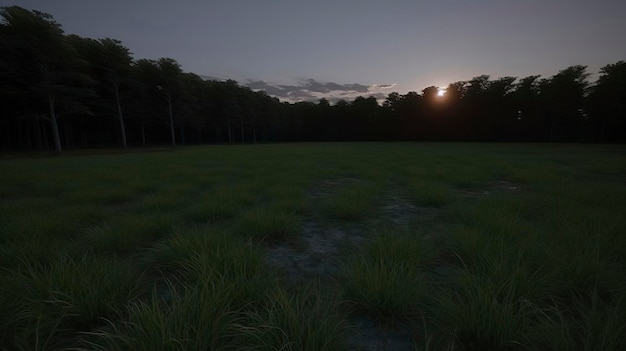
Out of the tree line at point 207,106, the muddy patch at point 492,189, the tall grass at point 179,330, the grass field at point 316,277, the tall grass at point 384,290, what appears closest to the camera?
the tall grass at point 179,330

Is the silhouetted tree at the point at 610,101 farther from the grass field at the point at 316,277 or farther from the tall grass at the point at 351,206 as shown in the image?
the tall grass at the point at 351,206

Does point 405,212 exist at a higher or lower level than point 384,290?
lower

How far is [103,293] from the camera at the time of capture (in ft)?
5.95

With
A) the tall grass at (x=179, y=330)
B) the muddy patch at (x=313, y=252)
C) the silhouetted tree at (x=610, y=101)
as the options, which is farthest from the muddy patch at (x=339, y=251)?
the silhouetted tree at (x=610, y=101)

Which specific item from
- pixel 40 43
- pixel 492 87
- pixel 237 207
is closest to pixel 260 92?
pixel 40 43

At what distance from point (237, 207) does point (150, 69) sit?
146 ft

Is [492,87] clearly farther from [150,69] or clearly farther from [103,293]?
[103,293]

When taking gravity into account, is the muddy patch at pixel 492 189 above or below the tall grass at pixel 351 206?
below

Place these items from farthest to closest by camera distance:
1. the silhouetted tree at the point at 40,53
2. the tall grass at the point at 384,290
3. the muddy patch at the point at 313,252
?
1. the silhouetted tree at the point at 40,53
2. the muddy patch at the point at 313,252
3. the tall grass at the point at 384,290

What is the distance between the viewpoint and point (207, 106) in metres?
53.8

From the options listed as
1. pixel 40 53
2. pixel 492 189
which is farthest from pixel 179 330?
pixel 40 53

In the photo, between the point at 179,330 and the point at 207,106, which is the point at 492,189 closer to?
the point at 179,330

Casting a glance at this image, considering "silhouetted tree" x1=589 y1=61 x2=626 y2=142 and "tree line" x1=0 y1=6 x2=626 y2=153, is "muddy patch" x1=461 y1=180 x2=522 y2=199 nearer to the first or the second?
"tree line" x1=0 y1=6 x2=626 y2=153

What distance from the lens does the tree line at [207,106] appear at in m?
21.7
